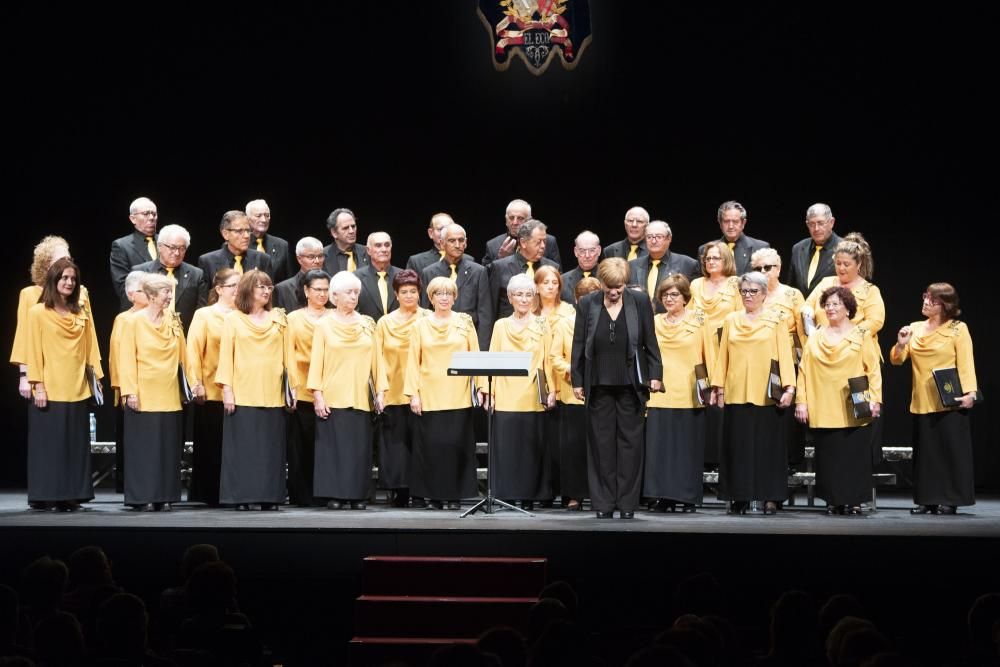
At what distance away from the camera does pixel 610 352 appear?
766cm

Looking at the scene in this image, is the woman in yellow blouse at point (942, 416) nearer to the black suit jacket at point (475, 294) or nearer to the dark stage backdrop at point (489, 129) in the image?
the dark stage backdrop at point (489, 129)

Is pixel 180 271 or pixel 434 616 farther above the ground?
pixel 180 271

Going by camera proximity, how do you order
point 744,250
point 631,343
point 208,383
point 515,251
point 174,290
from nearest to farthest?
point 631,343
point 208,383
point 174,290
point 744,250
point 515,251

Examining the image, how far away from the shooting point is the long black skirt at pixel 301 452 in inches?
340

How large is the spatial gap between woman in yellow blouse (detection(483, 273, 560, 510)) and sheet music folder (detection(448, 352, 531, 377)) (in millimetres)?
922

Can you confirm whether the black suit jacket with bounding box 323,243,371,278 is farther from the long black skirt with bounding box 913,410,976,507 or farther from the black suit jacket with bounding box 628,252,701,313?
the long black skirt with bounding box 913,410,976,507

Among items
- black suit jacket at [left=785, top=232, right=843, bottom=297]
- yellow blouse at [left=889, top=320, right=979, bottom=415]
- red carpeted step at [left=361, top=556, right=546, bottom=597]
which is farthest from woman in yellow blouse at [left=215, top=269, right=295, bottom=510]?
yellow blouse at [left=889, top=320, right=979, bottom=415]

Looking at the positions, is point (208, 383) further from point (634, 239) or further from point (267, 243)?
point (634, 239)

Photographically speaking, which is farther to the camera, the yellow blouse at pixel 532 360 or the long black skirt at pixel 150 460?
the yellow blouse at pixel 532 360

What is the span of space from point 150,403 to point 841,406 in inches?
169

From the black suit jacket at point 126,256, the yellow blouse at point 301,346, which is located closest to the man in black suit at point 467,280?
the yellow blouse at point 301,346

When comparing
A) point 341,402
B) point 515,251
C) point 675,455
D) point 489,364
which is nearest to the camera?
point 489,364

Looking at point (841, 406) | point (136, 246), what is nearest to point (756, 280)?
point (841, 406)

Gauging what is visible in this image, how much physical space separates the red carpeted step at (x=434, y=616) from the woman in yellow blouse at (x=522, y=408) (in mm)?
2052
